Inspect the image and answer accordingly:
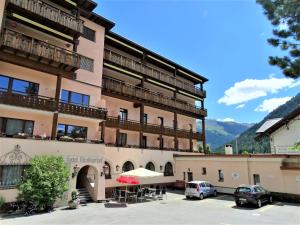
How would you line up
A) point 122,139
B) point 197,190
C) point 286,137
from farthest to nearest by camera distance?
point 122,139
point 286,137
point 197,190

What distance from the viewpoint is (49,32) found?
2122 cm

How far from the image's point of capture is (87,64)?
2439 centimetres

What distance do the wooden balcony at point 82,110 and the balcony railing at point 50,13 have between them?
6.94 meters

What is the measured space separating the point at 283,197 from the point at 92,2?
84.9 feet

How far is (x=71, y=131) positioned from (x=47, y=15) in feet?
33.5

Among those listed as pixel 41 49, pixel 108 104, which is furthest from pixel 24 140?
pixel 108 104

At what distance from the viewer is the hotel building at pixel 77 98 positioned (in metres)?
17.8

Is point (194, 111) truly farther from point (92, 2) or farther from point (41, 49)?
point (41, 49)

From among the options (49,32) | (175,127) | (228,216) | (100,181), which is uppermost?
(49,32)

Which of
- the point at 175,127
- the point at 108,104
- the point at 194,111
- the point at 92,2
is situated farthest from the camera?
the point at 194,111

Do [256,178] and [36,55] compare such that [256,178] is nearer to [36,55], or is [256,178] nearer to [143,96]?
[143,96]

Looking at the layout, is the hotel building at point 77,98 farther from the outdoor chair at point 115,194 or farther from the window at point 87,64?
the outdoor chair at point 115,194

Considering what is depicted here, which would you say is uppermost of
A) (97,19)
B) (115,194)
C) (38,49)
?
(97,19)

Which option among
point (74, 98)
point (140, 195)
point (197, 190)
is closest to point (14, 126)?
point (74, 98)
